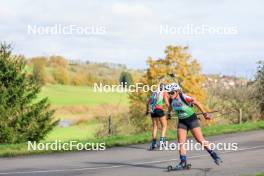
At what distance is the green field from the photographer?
80750 mm

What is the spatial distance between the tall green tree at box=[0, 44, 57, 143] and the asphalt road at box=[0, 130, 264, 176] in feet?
56.3

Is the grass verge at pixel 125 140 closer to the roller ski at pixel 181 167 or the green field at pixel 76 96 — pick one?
the roller ski at pixel 181 167

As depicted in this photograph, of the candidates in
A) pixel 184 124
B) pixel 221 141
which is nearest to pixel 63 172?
pixel 184 124

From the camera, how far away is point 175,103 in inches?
497

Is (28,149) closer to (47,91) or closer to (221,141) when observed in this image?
(221,141)

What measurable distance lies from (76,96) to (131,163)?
73373mm

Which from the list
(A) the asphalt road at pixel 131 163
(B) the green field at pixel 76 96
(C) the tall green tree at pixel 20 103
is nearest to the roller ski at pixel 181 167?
(A) the asphalt road at pixel 131 163

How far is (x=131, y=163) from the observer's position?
46.7ft

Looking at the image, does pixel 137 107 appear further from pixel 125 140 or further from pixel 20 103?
pixel 125 140

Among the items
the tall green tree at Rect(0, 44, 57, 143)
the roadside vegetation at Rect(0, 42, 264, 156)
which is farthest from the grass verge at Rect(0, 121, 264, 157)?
the tall green tree at Rect(0, 44, 57, 143)

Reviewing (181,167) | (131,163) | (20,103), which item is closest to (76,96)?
(20,103)

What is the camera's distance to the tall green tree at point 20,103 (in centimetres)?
3400

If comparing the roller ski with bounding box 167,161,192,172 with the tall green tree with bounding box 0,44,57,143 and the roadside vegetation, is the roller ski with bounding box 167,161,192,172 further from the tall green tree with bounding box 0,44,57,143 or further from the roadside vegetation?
the tall green tree with bounding box 0,44,57,143

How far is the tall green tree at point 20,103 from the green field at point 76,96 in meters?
40.1
